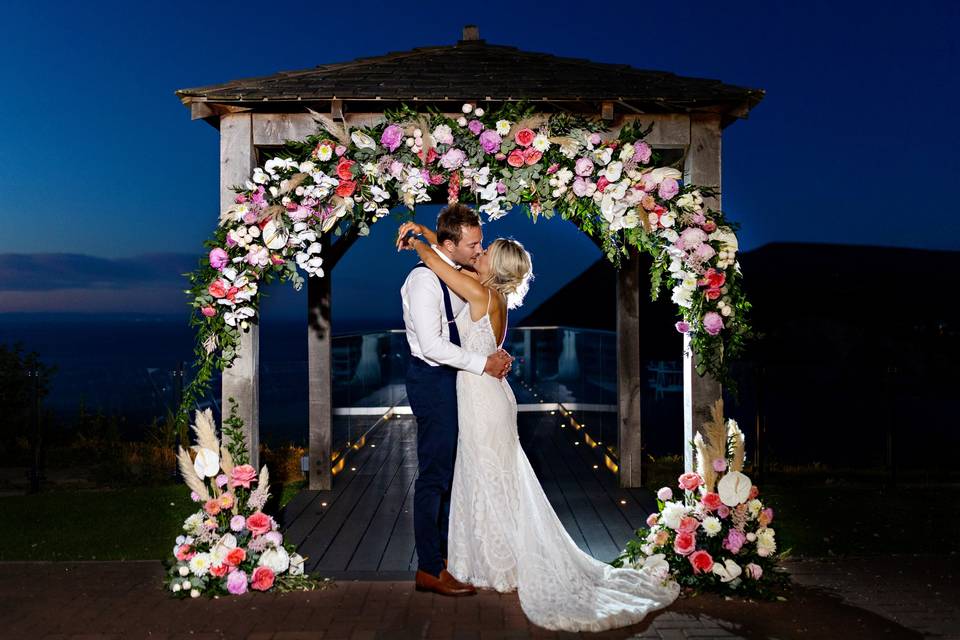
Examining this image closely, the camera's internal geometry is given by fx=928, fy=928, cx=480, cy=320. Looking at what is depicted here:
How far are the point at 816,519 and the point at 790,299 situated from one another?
20.7 meters

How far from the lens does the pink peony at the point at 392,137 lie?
524 cm

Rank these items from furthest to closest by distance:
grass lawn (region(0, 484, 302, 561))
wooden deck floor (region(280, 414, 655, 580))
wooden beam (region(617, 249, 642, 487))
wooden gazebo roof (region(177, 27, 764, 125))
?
1. wooden beam (region(617, 249, 642, 487))
2. grass lawn (region(0, 484, 302, 561))
3. wooden gazebo roof (region(177, 27, 764, 125))
4. wooden deck floor (region(280, 414, 655, 580))

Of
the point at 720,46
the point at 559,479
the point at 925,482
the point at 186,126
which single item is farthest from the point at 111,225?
the point at 925,482

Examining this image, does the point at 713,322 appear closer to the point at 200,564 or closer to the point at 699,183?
the point at 699,183

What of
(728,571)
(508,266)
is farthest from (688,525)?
(508,266)

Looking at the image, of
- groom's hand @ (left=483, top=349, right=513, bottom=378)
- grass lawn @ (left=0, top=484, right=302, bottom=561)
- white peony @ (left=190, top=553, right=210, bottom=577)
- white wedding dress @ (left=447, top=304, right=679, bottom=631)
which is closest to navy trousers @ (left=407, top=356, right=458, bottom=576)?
white wedding dress @ (left=447, top=304, right=679, bottom=631)

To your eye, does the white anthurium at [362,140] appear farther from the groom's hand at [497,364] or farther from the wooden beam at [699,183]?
the wooden beam at [699,183]

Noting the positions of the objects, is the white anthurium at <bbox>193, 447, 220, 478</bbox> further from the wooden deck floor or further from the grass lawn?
the grass lawn

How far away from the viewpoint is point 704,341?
5379mm

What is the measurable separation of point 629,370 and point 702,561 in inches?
137

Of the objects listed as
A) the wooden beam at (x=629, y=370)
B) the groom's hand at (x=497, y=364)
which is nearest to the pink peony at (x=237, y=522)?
the groom's hand at (x=497, y=364)

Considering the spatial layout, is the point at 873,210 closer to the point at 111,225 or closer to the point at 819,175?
the point at 819,175

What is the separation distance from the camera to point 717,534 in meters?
5.19

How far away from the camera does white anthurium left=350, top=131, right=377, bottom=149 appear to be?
17.3 feet
